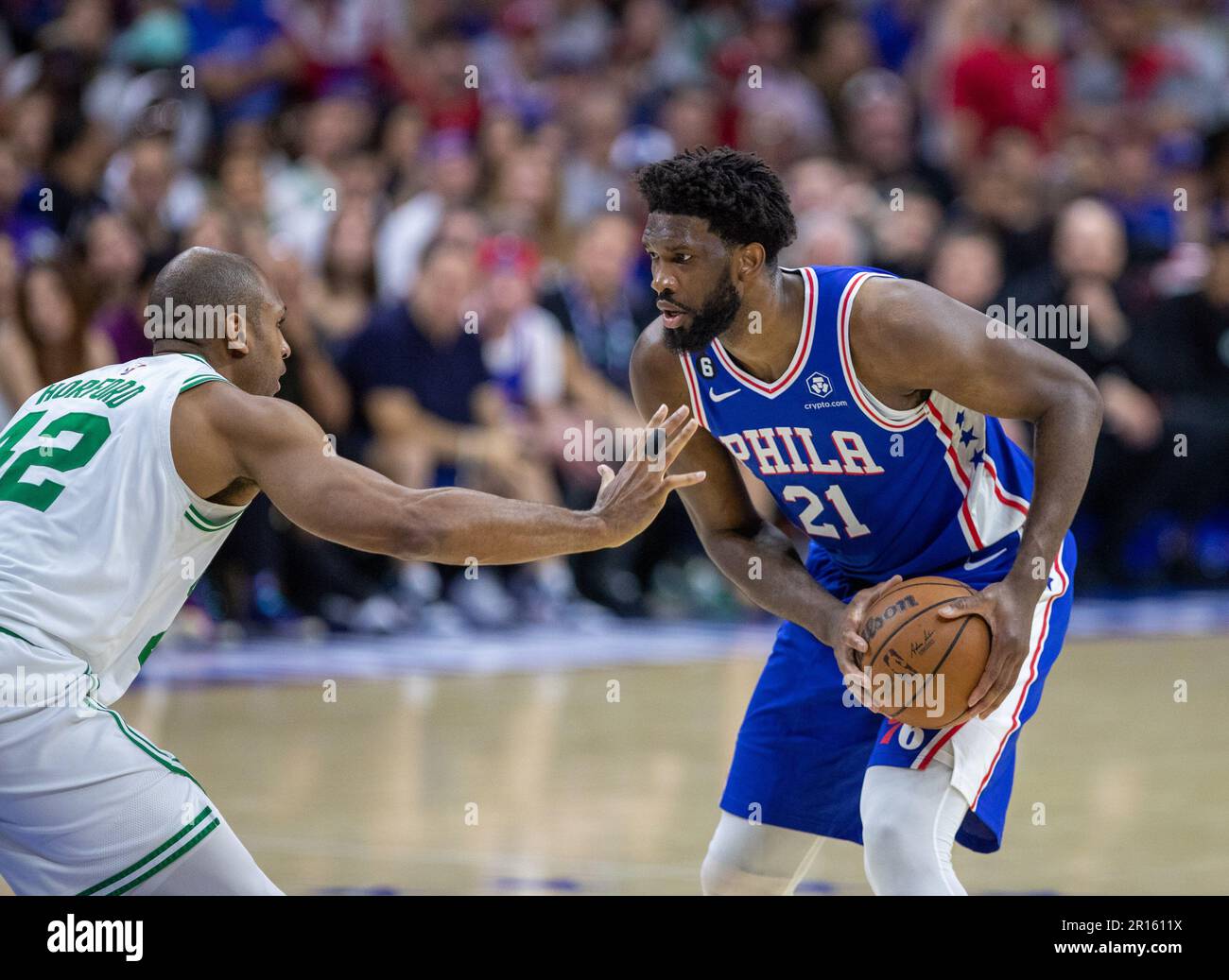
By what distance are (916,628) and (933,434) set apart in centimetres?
55

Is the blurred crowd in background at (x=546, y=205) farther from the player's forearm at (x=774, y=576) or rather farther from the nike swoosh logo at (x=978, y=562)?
the nike swoosh logo at (x=978, y=562)

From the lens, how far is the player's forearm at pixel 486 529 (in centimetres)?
336

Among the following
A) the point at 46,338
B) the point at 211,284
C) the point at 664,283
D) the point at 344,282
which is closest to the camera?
the point at 211,284

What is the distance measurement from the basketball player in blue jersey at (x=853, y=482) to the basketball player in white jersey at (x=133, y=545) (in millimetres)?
769

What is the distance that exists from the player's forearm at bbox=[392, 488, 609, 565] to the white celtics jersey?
404mm

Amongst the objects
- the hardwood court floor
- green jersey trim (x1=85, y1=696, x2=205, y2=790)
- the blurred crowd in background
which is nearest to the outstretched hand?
green jersey trim (x1=85, y1=696, x2=205, y2=790)

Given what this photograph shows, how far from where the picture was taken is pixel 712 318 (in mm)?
4035

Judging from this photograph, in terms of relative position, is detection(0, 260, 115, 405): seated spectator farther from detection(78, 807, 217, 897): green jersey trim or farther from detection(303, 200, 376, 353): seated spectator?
detection(78, 807, 217, 897): green jersey trim

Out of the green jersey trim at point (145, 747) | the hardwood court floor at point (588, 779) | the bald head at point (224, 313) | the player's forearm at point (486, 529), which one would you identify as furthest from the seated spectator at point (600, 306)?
the green jersey trim at point (145, 747)

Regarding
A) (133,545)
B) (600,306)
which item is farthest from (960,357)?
(600,306)

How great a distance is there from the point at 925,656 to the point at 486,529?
0.99 m

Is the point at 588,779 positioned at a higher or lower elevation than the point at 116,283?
A: lower

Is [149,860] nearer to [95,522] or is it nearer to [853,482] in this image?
[95,522]
